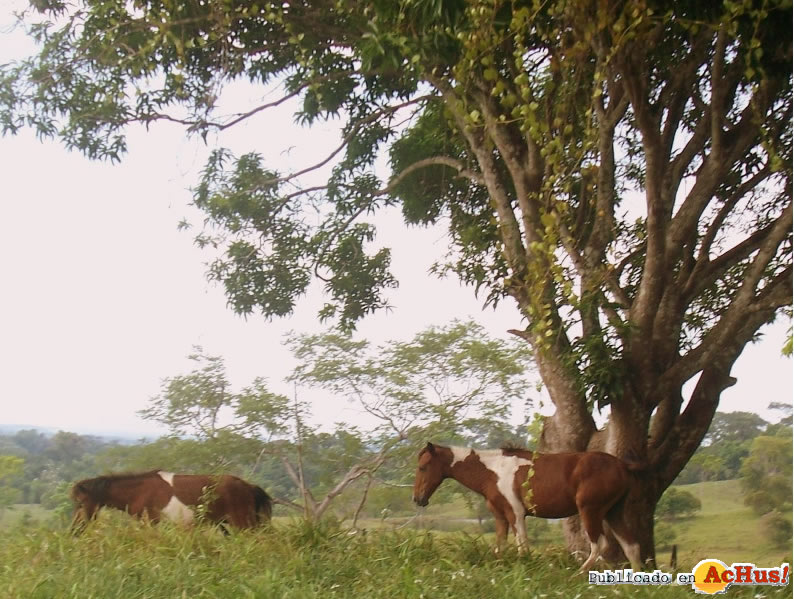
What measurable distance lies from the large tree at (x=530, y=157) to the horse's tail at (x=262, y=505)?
0.89m

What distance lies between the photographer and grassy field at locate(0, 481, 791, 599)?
2705 millimetres

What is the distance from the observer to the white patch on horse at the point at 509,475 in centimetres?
342

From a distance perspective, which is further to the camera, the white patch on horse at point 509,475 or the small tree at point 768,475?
the small tree at point 768,475

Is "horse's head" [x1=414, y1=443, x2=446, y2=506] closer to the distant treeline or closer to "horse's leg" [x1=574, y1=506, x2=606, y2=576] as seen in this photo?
the distant treeline

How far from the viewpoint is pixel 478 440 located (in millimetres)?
3902

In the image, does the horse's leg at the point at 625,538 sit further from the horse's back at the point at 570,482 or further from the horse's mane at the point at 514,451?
the horse's mane at the point at 514,451

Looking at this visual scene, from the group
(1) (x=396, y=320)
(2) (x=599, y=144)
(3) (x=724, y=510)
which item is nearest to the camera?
(2) (x=599, y=144)

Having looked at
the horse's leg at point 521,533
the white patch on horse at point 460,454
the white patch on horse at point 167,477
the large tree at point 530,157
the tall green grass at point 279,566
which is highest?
the large tree at point 530,157

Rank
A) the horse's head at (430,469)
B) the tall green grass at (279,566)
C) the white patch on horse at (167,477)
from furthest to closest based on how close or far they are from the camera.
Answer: the white patch on horse at (167,477)
the horse's head at (430,469)
the tall green grass at (279,566)

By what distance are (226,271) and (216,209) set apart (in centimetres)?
31

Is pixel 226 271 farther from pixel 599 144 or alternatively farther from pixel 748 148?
pixel 748 148

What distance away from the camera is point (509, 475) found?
11.3 feet

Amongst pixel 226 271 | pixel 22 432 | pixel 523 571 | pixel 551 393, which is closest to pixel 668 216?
pixel 551 393

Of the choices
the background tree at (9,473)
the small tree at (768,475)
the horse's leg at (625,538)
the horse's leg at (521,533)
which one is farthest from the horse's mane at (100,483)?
the small tree at (768,475)
